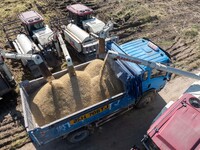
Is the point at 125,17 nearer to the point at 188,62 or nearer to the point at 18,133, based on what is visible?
the point at 188,62

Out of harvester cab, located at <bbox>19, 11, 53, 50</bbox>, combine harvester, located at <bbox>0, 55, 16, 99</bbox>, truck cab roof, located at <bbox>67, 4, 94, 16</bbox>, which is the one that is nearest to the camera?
combine harvester, located at <bbox>0, 55, 16, 99</bbox>

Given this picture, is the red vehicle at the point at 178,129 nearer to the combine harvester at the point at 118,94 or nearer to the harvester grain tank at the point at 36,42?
the combine harvester at the point at 118,94

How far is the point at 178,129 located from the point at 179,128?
0.05 metres

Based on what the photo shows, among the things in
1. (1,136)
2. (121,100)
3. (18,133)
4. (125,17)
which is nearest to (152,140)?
(121,100)

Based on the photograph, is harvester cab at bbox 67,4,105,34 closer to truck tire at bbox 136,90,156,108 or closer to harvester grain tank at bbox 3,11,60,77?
harvester grain tank at bbox 3,11,60,77

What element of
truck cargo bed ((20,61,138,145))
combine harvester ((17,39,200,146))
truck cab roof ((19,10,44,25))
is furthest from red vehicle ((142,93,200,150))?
truck cab roof ((19,10,44,25))

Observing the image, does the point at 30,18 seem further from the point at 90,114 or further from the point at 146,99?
the point at 146,99

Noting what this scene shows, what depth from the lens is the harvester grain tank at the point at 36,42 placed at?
1241 centimetres

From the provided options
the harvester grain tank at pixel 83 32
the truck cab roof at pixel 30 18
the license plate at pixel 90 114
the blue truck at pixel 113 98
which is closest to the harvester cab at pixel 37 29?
the truck cab roof at pixel 30 18

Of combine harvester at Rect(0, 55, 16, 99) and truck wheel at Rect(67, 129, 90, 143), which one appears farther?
combine harvester at Rect(0, 55, 16, 99)

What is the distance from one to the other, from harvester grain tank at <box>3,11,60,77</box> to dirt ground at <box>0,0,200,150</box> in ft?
3.61

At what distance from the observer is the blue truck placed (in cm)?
809

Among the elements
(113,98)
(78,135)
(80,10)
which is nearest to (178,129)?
(113,98)

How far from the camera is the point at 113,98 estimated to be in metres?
8.70
